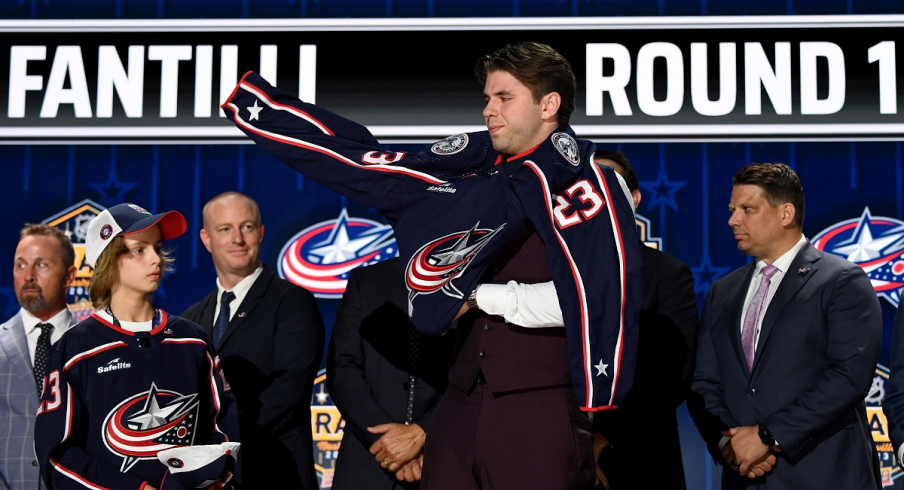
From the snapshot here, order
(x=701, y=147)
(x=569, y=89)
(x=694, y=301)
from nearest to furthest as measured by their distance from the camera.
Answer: (x=569, y=89), (x=694, y=301), (x=701, y=147)

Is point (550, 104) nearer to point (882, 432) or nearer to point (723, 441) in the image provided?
point (723, 441)

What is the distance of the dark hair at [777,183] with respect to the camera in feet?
11.4

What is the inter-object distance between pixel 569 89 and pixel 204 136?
268 centimetres

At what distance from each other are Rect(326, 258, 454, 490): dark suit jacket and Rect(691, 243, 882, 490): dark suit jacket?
900 mm

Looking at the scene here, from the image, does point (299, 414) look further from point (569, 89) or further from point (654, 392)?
point (569, 89)

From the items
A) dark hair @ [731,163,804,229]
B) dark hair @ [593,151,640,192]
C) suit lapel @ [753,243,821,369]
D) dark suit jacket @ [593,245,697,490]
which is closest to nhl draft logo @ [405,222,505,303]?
dark suit jacket @ [593,245,697,490]

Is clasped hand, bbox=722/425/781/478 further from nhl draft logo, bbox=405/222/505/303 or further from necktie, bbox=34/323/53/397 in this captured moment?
necktie, bbox=34/323/53/397

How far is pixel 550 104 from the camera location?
2.50m

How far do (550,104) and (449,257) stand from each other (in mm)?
477

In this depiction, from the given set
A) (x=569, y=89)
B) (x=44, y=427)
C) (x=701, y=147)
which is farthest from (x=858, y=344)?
(x=44, y=427)

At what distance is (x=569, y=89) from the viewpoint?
2.54 m

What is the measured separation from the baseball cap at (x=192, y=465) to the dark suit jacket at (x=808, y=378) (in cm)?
159

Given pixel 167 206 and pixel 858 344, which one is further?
pixel 167 206

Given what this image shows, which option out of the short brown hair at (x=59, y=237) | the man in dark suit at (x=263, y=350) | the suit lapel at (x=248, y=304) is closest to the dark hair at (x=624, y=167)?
the man in dark suit at (x=263, y=350)
